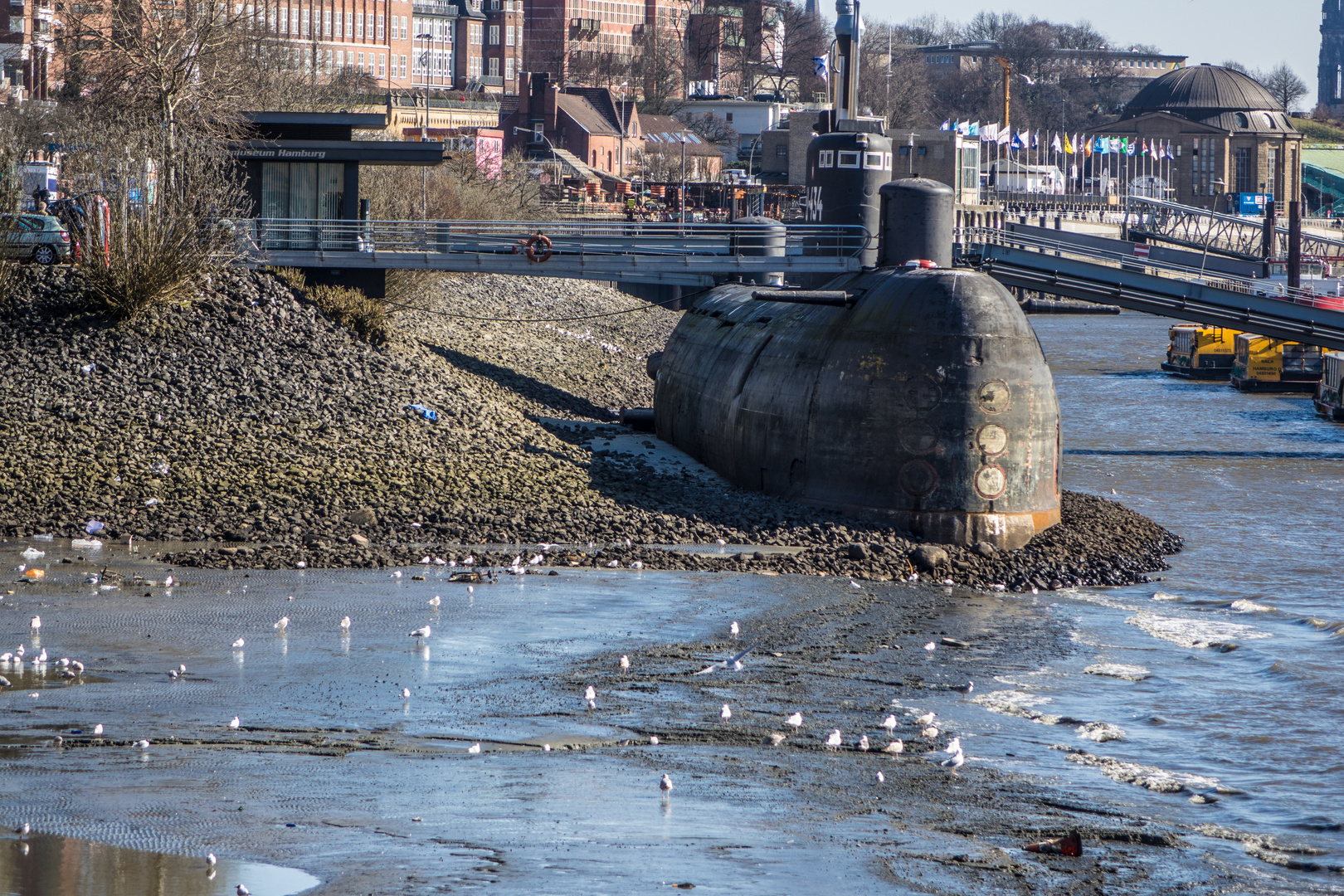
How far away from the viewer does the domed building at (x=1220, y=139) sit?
15925 centimetres

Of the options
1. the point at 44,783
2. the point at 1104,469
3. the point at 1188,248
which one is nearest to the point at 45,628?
A: the point at 44,783

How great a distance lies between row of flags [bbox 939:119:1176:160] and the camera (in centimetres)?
10452

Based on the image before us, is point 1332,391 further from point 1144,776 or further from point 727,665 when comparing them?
point 1144,776

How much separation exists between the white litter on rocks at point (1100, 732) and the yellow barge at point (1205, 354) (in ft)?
169

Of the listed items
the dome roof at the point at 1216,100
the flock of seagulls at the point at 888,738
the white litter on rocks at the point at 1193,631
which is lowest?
the white litter on rocks at the point at 1193,631

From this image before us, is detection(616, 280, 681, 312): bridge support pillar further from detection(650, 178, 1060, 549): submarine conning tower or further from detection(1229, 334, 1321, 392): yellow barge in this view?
detection(650, 178, 1060, 549): submarine conning tower

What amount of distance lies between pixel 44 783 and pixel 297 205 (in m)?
28.2

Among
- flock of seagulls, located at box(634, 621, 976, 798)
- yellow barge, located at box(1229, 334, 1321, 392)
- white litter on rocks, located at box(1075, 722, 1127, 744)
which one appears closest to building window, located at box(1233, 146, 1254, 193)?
yellow barge, located at box(1229, 334, 1321, 392)

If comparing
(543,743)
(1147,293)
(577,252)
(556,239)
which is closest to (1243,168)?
(1147,293)

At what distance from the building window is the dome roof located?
2.47 metres

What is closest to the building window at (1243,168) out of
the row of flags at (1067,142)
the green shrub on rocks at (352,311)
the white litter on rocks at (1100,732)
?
the row of flags at (1067,142)

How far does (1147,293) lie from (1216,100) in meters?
131

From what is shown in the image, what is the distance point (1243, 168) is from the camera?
161 m

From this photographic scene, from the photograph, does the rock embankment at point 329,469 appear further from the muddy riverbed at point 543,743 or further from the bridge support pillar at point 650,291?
the bridge support pillar at point 650,291
